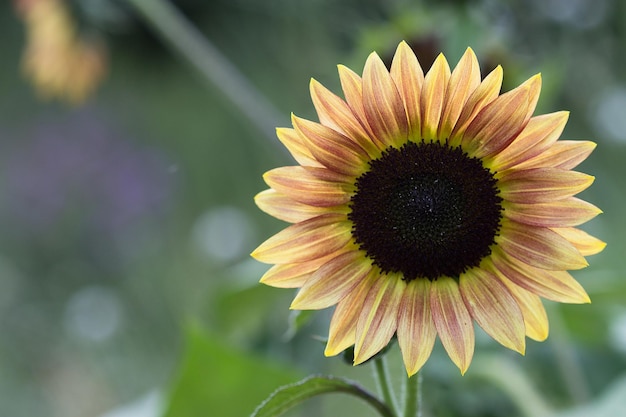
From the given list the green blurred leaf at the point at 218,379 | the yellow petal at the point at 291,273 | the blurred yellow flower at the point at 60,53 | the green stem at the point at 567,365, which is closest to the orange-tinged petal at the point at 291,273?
the yellow petal at the point at 291,273

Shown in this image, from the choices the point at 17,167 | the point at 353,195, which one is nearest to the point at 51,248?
the point at 17,167

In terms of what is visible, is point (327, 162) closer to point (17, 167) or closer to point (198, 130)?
point (17, 167)

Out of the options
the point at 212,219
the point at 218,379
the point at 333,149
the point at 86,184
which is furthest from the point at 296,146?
the point at 86,184

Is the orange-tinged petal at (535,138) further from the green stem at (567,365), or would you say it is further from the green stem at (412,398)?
the green stem at (567,365)

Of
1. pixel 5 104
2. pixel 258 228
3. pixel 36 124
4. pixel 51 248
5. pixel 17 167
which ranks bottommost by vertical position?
pixel 258 228

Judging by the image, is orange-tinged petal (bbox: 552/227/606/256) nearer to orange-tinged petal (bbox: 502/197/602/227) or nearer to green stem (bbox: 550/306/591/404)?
orange-tinged petal (bbox: 502/197/602/227)

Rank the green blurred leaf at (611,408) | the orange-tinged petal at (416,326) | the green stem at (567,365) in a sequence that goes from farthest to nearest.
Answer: the green stem at (567,365)
the green blurred leaf at (611,408)
the orange-tinged petal at (416,326)
